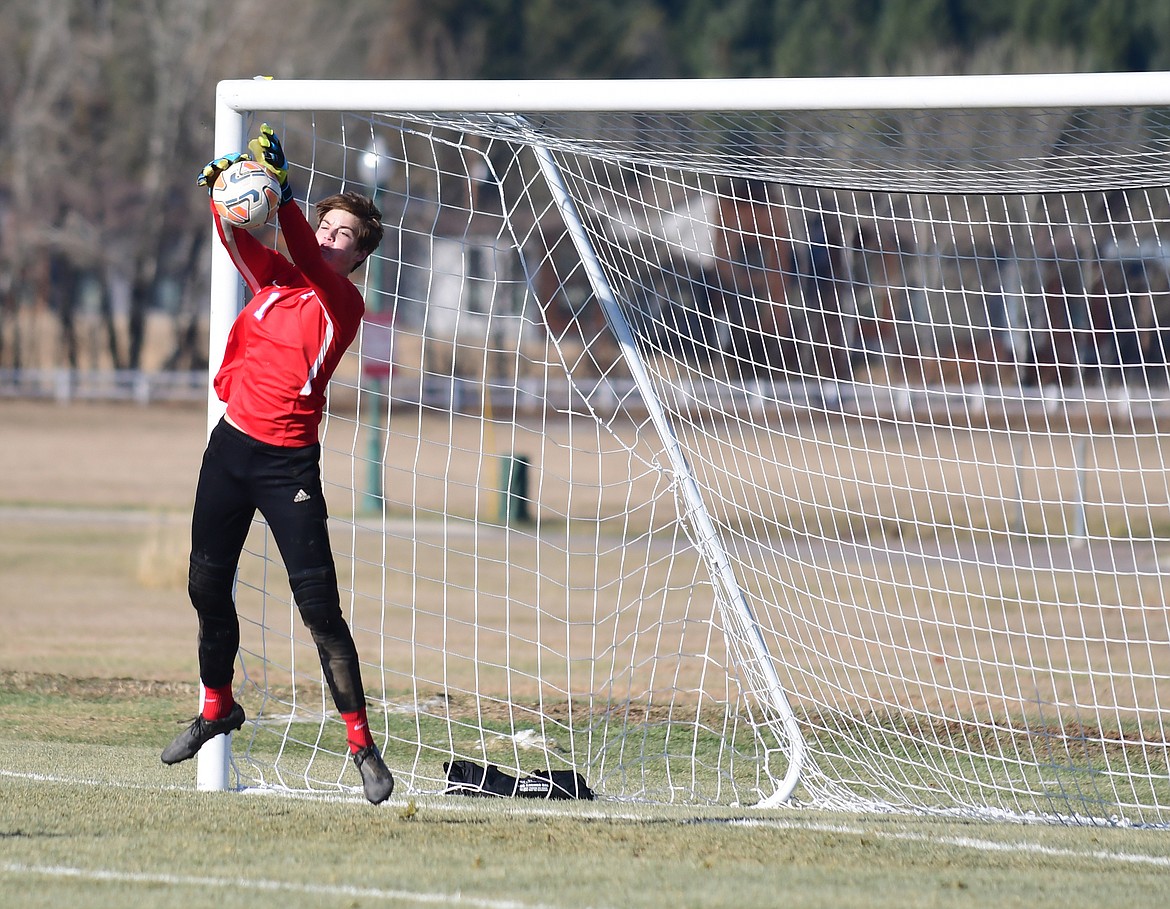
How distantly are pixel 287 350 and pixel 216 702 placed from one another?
129 cm

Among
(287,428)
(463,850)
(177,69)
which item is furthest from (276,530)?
(177,69)

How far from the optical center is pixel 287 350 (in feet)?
17.0

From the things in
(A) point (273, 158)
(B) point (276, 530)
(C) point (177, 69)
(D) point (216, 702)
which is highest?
(C) point (177, 69)

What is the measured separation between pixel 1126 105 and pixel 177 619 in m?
9.64

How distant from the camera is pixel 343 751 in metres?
7.48

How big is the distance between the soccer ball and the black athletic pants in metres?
0.72

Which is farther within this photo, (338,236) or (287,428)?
(338,236)

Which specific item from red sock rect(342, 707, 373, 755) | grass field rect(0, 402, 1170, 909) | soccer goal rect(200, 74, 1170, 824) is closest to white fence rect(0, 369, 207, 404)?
soccer goal rect(200, 74, 1170, 824)

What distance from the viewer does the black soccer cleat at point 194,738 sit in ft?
17.7

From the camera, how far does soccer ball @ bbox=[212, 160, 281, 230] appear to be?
4.93 m

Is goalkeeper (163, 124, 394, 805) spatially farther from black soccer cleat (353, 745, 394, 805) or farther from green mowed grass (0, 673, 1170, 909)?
green mowed grass (0, 673, 1170, 909)

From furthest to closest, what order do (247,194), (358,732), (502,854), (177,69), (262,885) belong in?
1. (177,69)
2. (358,732)
3. (247,194)
4. (502,854)
5. (262,885)

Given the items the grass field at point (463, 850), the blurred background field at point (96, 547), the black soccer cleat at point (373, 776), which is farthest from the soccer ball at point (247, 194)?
the blurred background field at point (96, 547)

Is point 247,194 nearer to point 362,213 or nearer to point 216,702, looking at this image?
point 362,213
